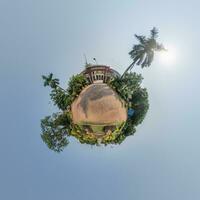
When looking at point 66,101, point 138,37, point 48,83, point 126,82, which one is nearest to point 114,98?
point 126,82

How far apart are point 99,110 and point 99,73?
3.99 m

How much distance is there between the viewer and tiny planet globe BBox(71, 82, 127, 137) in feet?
82.2

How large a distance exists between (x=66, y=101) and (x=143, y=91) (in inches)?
249

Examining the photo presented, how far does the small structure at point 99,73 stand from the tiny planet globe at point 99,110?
1471 mm

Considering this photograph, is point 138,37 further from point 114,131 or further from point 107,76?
point 114,131

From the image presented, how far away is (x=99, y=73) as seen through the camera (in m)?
27.9

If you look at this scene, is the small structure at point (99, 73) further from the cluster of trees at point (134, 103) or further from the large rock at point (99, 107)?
the large rock at point (99, 107)

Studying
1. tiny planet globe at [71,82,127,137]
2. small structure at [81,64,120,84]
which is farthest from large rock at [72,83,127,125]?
small structure at [81,64,120,84]

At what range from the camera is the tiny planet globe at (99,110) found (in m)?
25.0

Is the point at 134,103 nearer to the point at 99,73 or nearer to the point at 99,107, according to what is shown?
the point at 99,73

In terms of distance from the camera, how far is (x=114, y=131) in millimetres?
26250

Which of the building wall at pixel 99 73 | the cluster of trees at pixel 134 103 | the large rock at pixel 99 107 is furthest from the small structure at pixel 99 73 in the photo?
the large rock at pixel 99 107

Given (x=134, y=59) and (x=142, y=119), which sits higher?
(x=134, y=59)

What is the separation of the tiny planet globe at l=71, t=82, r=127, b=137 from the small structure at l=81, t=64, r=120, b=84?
1.47m
